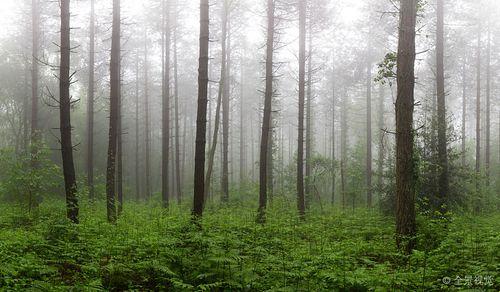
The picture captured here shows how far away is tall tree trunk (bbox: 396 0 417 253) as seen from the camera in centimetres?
815

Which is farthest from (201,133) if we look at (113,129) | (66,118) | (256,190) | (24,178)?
(256,190)

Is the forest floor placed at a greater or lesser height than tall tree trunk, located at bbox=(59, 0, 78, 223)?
lesser

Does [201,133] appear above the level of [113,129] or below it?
below

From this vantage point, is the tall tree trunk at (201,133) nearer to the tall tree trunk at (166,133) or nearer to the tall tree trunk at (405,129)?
the tall tree trunk at (405,129)

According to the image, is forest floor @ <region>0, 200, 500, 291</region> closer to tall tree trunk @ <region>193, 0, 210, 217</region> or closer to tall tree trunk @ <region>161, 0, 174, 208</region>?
tall tree trunk @ <region>193, 0, 210, 217</region>

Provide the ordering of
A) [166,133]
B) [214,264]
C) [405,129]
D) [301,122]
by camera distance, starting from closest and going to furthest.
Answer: [214,264] → [405,129] → [301,122] → [166,133]

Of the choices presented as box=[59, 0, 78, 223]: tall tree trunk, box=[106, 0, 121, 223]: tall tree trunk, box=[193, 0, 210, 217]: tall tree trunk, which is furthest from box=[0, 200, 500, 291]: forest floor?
box=[106, 0, 121, 223]: tall tree trunk

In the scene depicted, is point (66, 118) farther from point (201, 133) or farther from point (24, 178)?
point (24, 178)

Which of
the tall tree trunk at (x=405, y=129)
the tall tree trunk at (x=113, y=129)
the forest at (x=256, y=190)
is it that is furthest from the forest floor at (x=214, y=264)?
the tall tree trunk at (x=113, y=129)

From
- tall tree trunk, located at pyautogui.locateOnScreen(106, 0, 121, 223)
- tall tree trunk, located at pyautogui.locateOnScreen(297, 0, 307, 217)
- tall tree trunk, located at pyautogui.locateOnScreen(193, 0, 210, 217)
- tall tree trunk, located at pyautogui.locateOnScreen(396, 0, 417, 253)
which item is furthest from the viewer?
tall tree trunk, located at pyautogui.locateOnScreen(297, 0, 307, 217)

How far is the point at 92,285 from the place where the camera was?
502 centimetres

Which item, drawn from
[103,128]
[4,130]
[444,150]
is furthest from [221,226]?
[4,130]

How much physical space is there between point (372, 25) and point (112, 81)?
19176mm

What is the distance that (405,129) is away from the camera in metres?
8.18
